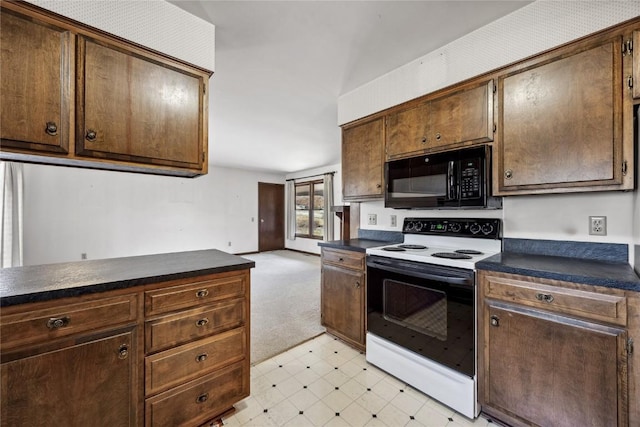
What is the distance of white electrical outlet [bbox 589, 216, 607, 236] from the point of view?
5.16 feet

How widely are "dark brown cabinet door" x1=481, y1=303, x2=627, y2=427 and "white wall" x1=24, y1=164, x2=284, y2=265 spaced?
585 cm

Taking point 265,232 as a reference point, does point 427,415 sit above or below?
below

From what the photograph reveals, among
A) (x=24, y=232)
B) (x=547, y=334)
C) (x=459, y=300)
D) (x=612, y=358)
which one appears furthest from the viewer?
(x=24, y=232)

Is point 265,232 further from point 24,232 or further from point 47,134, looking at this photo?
point 47,134

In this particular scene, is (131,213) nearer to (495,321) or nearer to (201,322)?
(201,322)

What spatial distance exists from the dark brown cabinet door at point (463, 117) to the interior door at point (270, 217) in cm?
582

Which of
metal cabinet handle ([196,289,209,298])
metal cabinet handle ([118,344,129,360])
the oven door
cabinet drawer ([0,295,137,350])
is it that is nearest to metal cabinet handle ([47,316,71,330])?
cabinet drawer ([0,295,137,350])

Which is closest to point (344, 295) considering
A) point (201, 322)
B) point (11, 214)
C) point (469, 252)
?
point (469, 252)

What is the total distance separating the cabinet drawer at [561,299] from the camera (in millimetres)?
1162

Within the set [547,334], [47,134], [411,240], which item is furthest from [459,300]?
[47,134]

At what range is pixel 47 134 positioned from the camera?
4.13 ft

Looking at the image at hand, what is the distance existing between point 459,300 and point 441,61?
172cm

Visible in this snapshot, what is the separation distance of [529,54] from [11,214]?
5.43 meters

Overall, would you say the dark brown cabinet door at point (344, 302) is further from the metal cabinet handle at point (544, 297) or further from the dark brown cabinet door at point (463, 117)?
the dark brown cabinet door at point (463, 117)
